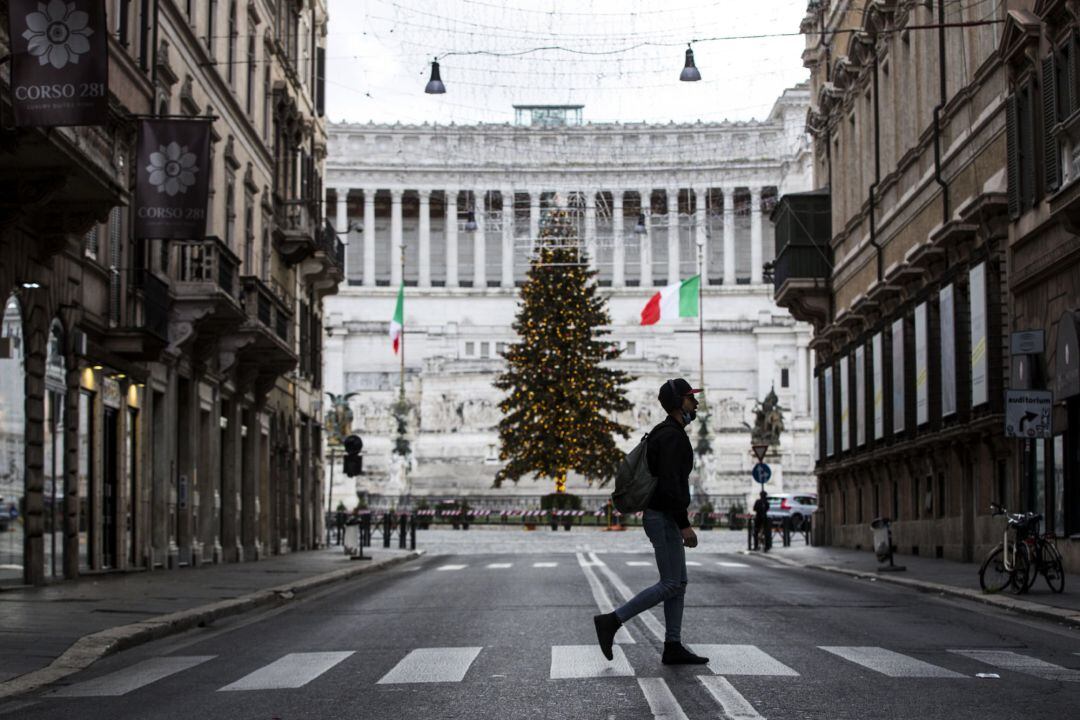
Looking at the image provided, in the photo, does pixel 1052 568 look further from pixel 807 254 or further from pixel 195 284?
pixel 807 254

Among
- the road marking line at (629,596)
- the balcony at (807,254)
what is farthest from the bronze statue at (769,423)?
the road marking line at (629,596)

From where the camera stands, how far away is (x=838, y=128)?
176ft

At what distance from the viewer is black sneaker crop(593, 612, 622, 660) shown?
1312 centimetres

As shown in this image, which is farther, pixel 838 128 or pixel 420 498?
pixel 420 498

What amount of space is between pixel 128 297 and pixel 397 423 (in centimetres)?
6375

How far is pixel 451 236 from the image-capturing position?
140 metres

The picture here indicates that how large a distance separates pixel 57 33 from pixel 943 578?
1555 centimetres

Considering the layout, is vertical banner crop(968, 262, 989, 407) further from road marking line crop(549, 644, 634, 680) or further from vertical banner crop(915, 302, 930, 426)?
road marking line crop(549, 644, 634, 680)

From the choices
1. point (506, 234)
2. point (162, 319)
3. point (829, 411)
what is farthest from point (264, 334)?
point (506, 234)

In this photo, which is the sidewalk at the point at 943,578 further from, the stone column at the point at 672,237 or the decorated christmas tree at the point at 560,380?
the stone column at the point at 672,237

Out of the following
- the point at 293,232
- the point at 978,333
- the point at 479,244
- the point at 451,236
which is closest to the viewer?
the point at 978,333

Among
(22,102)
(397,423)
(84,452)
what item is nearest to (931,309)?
(84,452)

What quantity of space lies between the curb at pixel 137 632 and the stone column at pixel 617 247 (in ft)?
350

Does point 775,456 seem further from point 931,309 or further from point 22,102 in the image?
point 22,102
